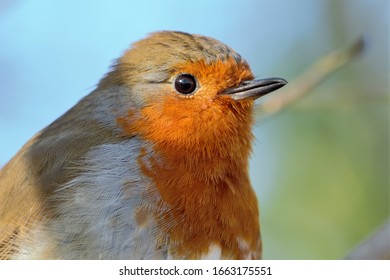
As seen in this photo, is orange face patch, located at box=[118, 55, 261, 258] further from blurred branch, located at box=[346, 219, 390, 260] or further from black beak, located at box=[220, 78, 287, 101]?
blurred branch, located at box=[346, 219, 390, 260]

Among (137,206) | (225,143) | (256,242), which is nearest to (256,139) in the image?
(225,143)

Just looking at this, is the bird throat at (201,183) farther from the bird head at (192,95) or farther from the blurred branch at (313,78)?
the blurred branch at (313,78)

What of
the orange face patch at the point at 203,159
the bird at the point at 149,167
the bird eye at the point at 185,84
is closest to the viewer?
the bird at the point at 149,167

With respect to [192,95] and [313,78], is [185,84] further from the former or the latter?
[313,78]

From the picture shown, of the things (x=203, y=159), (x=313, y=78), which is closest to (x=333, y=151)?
(x=313, y=78)

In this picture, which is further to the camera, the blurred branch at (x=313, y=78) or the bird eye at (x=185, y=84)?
the blurred branch at (x=313, y=78)

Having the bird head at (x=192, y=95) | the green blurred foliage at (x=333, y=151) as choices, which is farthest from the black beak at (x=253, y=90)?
the green blurred foliage at (x=333, y=151)
